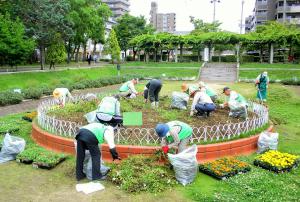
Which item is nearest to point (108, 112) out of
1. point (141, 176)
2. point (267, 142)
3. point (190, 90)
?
point (141, 176)

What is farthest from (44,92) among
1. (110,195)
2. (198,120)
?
A: (110,195)

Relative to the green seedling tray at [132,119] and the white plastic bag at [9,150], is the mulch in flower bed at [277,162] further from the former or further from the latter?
the white plastic bag at [9,150]

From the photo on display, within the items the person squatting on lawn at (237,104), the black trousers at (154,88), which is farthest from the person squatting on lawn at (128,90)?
the person squatting on lawn at (237,104)

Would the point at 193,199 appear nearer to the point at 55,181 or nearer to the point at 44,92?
the point at 55,181

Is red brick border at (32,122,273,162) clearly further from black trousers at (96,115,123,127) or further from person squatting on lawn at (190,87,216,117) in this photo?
person squatting on lawn at (190,87,216,117)

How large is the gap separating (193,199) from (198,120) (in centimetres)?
427

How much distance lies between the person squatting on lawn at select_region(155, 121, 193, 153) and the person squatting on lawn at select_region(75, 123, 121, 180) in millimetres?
999

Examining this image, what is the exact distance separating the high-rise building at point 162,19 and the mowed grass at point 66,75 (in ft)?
363

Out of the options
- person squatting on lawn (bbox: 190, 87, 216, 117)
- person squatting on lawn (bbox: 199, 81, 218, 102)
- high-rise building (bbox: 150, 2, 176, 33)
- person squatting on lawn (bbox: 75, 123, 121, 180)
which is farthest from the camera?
high-rise building (bbox: 150, 2, 176, 33)

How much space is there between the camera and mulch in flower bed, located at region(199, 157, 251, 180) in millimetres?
6984

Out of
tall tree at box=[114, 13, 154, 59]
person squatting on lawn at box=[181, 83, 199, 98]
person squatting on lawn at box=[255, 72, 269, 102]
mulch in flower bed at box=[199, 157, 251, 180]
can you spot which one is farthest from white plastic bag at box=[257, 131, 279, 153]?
tall tree at box=[114, 13, 154, 59]

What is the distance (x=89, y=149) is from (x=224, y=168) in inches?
113

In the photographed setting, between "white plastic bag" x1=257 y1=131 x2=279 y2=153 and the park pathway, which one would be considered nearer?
"white plastic bag" x1=257 y1=131 x2=279 y2=153

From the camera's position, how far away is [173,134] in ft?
22.5
